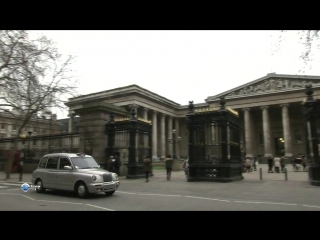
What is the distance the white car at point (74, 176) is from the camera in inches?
443

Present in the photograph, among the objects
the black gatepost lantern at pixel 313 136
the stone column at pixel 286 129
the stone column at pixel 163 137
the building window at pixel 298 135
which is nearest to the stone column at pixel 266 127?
the stone column at pixel 286 129

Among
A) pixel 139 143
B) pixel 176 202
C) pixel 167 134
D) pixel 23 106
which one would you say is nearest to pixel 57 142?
pixel 23 106

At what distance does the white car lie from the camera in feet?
36.9

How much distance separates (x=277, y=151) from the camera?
65.8 m

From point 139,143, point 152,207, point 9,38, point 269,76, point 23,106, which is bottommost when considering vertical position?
point 152,207

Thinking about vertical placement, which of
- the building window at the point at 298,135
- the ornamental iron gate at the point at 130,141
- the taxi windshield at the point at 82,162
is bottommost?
the taxi windshield at the point at 82,162

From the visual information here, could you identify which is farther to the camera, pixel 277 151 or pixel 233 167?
pixel 277 151

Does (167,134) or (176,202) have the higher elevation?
(167,134)

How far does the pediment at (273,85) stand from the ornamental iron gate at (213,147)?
43.8 m

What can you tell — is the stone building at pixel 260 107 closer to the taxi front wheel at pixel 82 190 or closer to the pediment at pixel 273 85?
the pediment at pixel 273 85

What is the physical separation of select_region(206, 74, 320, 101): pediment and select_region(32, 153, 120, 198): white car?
5286 cm

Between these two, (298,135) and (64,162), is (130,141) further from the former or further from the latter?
(298,135)
